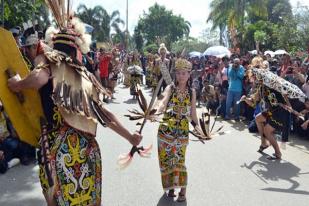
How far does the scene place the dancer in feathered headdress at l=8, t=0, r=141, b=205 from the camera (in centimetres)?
291

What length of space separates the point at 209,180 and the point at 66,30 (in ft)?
12.4

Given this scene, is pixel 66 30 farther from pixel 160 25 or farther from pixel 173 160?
pixel 160 25

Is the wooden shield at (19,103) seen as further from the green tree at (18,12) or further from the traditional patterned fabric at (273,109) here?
the green tree at (18,12)

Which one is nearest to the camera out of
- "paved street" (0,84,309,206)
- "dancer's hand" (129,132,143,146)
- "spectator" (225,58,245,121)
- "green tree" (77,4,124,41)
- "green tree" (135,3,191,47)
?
"dancer's hand" (129,132,143,146)

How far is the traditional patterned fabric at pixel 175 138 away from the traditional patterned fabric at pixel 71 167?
7.40 feet

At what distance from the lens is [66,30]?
10.1ft

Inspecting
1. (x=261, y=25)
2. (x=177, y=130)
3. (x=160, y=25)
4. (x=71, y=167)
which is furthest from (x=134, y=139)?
(x=160, y=25)

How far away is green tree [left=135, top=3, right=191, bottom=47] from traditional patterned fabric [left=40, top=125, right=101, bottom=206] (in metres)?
67.4

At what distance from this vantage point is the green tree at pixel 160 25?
71.8 m

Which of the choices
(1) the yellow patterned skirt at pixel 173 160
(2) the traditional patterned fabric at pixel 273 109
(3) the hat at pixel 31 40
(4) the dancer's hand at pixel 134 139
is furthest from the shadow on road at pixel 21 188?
(2) the traditional patterned fabric at pixel 273 109

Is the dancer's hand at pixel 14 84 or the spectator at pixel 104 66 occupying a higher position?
the dancer's hand at pixel 14 84

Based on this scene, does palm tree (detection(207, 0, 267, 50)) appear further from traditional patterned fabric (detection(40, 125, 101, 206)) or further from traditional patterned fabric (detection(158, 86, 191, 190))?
traditional patterned fabric (detection(40, 125, 101, 206))

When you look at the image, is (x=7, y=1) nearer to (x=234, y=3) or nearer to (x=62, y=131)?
(x=62, y=131)

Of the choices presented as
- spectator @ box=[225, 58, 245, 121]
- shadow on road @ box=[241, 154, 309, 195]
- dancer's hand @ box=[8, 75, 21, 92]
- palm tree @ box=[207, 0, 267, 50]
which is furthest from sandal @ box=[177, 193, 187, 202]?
palm tree @ box=[207, 0, 267, 50]
